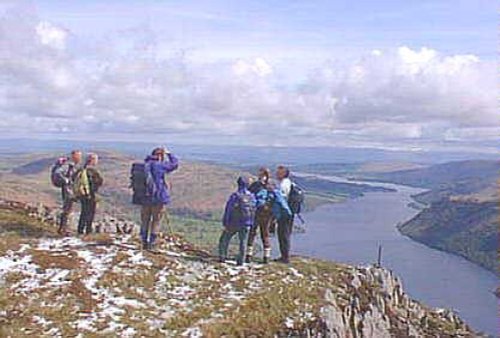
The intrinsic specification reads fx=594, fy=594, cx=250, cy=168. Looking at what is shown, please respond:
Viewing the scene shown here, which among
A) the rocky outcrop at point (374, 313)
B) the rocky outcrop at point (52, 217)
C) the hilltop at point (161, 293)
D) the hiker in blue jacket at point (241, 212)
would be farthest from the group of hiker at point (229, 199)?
the rocky outcrop at point (52, 217)

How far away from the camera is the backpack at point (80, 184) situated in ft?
95.7

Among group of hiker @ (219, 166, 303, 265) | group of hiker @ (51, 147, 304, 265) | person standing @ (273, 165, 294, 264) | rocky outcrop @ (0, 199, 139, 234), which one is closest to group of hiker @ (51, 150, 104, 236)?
group of hiker @ (51, 147, 304, 265)

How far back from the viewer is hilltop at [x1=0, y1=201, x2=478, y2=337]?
2264 cm

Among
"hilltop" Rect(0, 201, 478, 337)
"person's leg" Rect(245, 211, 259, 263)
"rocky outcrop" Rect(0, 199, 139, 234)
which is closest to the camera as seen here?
"hilltop" Rect(0, 201, 478, 337)

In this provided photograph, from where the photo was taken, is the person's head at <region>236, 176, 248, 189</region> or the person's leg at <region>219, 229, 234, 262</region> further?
the person's leg at <region>219, 229, 234, 262</region>

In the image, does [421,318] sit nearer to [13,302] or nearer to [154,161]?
[154,161]

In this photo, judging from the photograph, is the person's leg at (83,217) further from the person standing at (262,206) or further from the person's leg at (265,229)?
the person's leg at (265,229)

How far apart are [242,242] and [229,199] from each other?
217 centimetres

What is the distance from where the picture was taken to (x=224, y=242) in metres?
28.6

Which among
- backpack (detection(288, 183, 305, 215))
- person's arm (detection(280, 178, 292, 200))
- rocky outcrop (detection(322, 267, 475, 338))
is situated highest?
person's arm (detection(280, 178, 292, 200))

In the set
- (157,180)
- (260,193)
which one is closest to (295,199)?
(260,193)

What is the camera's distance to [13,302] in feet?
76.4

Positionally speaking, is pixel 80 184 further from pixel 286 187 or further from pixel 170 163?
pixel 286 187

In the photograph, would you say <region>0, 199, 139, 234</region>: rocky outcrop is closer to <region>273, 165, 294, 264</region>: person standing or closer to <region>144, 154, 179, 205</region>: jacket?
<region>144, 154, 179, 205</region>: jacket
